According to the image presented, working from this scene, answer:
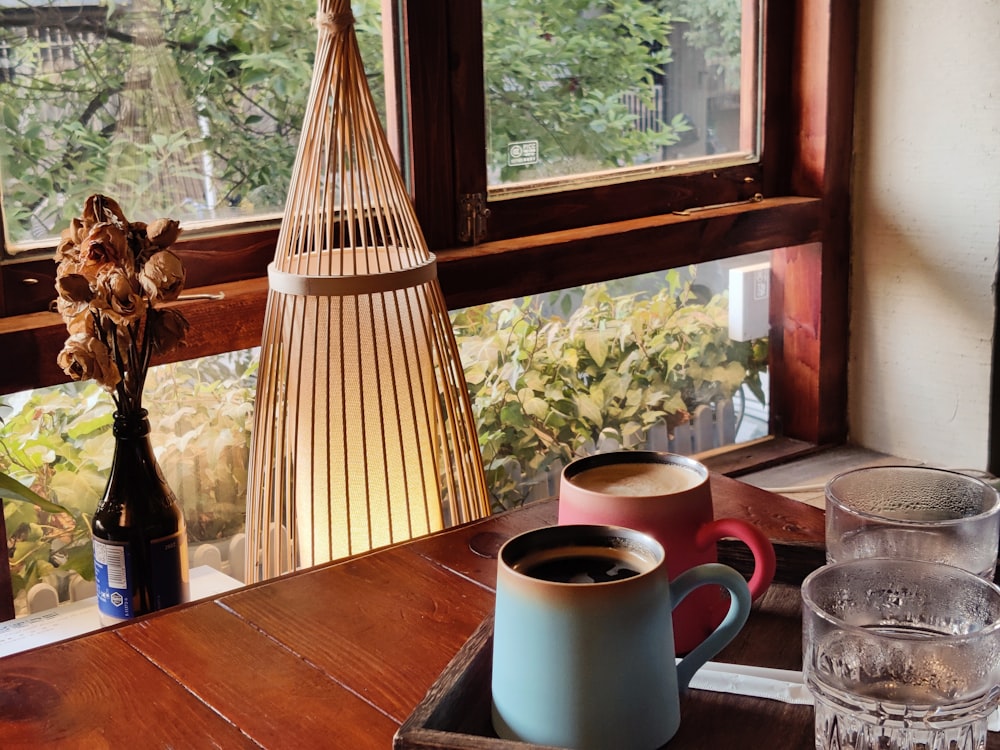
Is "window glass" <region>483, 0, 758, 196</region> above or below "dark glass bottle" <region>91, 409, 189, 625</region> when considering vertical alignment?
above

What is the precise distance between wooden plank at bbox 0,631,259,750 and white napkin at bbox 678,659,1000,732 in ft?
0.95

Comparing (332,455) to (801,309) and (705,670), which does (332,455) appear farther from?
(801,309)

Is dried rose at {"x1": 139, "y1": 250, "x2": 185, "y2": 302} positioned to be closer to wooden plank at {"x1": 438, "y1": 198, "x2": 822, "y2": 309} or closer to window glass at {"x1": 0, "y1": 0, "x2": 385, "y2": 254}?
window glass at {"x1": 0, "y1": 0, "x2": 385, "y2": 254}

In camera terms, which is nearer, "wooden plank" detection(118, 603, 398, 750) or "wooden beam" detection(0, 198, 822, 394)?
"wooden plank" detection(118, 603, 398, 750)

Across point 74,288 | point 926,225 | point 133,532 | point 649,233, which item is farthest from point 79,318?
point 926,225

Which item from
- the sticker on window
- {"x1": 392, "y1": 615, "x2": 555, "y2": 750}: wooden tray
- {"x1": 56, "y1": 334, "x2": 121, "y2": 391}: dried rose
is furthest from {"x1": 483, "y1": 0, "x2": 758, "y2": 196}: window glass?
{"x1": 392, "y1": 615, "x2": 555, "y2": 750}: wooden tray

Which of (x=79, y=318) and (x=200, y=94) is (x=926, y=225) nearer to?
(x=200, y=94)

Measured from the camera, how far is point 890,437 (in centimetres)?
245

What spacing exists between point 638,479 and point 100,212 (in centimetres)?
61

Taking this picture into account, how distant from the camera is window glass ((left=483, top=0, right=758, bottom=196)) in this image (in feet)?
6.51

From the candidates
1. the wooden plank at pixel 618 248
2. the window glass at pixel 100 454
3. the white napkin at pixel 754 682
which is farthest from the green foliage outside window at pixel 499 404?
the white napkin at pixel 754 682

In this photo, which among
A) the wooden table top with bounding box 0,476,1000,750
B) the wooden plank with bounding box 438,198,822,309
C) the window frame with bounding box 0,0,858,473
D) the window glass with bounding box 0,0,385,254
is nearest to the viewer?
the wooden table top with bounding box 0,476,1000,750

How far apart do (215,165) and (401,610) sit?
0.97m

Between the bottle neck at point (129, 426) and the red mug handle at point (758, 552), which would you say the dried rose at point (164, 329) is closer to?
the bottle neck at point (129, 426)
